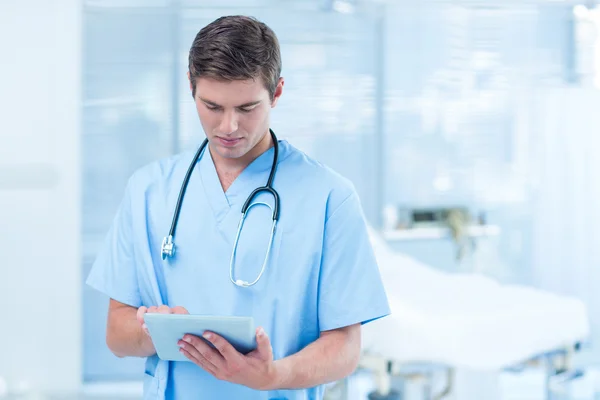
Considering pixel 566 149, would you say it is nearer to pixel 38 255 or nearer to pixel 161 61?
pixel 161 61

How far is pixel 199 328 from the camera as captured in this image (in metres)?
0.92

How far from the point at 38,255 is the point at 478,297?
169 cm

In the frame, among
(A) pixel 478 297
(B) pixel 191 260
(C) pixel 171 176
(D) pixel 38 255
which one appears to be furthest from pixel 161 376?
(A) pixel 478 297

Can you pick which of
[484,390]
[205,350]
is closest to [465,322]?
[484,390]

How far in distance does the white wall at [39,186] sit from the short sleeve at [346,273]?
5.36 feet

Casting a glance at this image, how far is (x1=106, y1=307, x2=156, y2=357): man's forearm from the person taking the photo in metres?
1.10

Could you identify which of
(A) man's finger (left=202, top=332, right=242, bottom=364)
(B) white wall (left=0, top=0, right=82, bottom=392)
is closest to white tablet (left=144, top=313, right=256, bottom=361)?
(A) man's finger (left=202, top=332, right=242, bottom=364)

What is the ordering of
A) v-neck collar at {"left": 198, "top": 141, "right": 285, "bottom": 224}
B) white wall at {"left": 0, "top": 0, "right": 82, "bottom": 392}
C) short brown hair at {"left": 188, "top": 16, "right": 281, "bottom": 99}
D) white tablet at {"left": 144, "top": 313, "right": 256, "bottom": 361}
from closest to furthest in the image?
1. white tablet at {"left": 144, "top": 313, "right": 256, "bottom": 361}
2. short brown hair at {"left": 188, "top": 16, "right": 281, "bottom": 99}
3. v-neck collar at {"left": 198, "top": 141, "right": 285, "bottom": 224}
4. white wall at {"left": 0, "top": 0, "right": 82, "bottom": 392}

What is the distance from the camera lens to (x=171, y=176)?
47.6 inches

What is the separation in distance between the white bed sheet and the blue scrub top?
3.47 feet

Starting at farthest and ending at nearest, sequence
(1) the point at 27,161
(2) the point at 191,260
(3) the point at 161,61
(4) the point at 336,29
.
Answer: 1. (4) the point at 336,29
2. (3) the point at 161,61
3. (1) the point at 27,161
4. (2) the point at 191,260

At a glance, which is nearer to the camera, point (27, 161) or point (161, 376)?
point (161, 376)

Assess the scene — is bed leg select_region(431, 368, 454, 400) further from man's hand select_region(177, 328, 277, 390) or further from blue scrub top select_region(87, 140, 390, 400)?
man's hand select_region(177, 328, 277, 390)

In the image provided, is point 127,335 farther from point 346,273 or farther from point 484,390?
point 484,390
